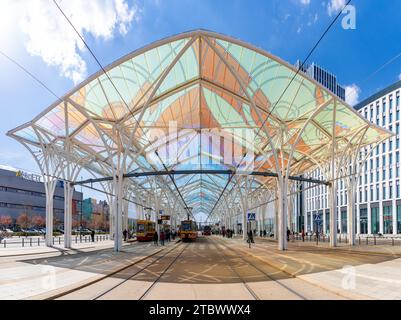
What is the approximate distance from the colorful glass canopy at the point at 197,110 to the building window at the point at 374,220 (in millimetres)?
36079

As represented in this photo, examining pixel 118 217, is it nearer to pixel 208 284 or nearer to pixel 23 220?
pixel 208 284

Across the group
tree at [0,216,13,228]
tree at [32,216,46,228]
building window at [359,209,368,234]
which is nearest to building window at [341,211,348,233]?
building window at [359,209,368,234]

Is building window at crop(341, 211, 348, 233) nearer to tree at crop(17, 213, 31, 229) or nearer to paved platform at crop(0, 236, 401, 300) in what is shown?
tree at crop(17, 213, 31, 229)

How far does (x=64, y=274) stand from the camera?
15727 millimetres

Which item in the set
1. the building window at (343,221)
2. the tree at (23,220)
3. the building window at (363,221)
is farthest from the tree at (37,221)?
the building window at (363,221)

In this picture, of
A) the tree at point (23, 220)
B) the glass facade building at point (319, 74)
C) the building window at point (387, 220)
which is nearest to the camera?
the glass facade building at point (319, 74)

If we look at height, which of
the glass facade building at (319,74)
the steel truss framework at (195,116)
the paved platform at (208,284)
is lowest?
the paved platform at (208,284)

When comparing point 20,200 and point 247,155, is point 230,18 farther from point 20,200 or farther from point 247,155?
point 20,200

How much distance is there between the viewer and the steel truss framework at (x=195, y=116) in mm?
28297

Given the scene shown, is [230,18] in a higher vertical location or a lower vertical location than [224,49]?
lower

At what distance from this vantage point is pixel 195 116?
1619 inches

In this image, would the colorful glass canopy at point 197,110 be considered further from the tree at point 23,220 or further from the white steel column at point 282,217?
the tree at point 23,220

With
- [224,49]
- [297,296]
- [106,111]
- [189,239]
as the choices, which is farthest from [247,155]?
[297,296]
